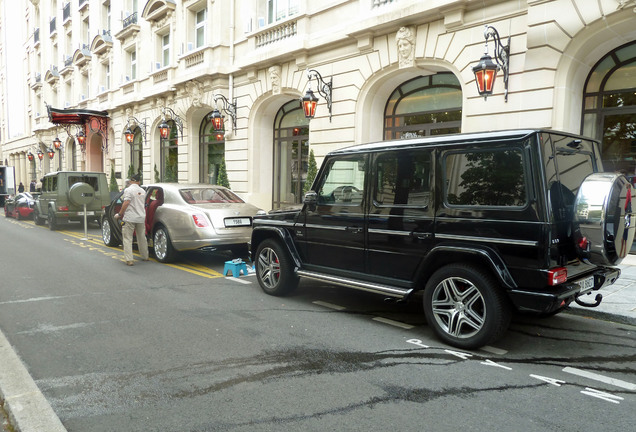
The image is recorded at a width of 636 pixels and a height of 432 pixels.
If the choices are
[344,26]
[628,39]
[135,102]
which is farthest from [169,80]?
[628,39]

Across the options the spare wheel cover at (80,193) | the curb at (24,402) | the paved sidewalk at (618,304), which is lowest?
the curb at (24,402)

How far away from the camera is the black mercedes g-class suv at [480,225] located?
13.1ft

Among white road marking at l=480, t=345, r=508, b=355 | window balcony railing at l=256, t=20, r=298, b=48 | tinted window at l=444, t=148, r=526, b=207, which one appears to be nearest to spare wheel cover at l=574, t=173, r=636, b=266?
tinted window at l=444, t=148, r=526, b=207

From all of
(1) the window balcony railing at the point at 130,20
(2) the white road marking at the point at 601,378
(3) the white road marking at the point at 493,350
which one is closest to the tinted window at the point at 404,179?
(3) the white road marking at the point at 493,350

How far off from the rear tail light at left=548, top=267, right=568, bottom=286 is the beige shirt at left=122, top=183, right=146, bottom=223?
24.8 feet

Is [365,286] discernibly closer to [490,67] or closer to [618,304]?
[618,304]

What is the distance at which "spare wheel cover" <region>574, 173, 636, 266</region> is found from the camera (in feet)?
13.2

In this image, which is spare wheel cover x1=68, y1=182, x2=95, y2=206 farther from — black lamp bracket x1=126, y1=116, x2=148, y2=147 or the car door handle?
the car door handle

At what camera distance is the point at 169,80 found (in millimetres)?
20516

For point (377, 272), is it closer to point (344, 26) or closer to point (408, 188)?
point (408, 188)

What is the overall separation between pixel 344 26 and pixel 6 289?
10.5 meters

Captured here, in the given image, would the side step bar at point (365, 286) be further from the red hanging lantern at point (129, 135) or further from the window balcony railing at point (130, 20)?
the window balcony railing at point (130, 20)

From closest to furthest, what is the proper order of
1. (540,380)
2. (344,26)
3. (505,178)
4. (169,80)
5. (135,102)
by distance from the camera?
1. (540,380)
2. (505,178)
3. (344,26)
4. (169,80)
5. (135,102)

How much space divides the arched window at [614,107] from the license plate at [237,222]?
7160mm
